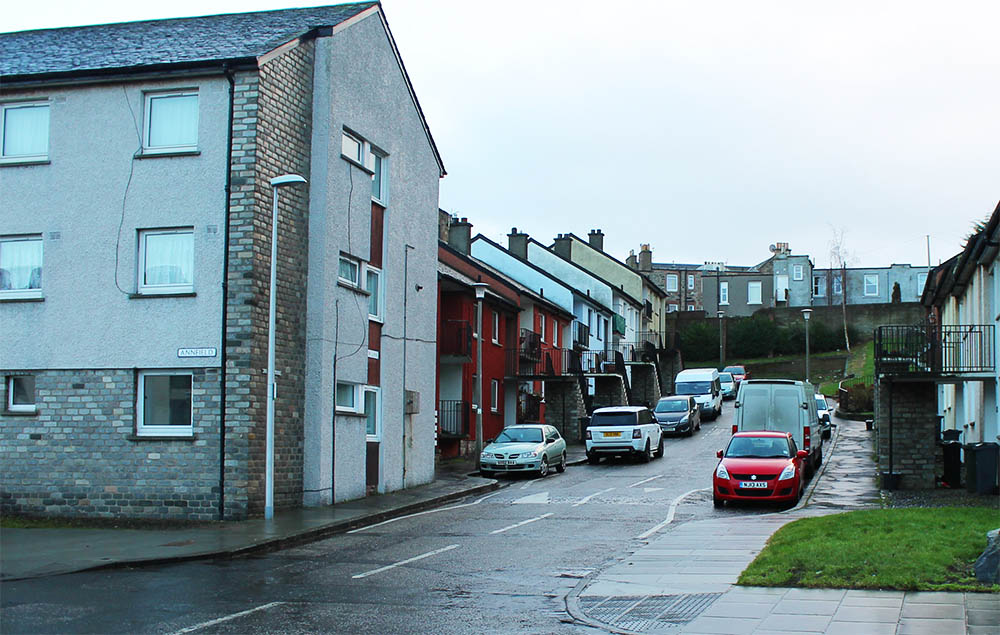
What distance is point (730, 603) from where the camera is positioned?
10.9m

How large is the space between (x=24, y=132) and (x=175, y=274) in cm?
465

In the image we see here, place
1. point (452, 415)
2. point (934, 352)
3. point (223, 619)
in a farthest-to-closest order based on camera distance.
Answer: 1. point (452, 415)
2. point (934, 352)
3. point (223, 619)

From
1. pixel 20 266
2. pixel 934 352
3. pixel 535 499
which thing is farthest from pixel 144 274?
pixel 934 352

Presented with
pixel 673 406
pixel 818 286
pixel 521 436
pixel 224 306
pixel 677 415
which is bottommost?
pixel 521 436

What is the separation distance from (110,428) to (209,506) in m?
2.57

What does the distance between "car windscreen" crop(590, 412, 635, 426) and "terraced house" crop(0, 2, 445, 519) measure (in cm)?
1496

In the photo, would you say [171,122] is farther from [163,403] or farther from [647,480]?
[647,480]

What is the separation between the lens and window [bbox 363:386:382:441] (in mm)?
24719

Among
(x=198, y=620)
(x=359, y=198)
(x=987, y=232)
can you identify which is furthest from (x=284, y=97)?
(x=987, y=232)

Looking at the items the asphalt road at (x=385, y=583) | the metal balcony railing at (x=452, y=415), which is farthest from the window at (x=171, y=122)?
the metal balcony railing at (x=452, y=415)

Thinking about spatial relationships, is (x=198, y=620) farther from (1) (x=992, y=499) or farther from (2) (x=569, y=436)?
(2) (x=569, y=436)

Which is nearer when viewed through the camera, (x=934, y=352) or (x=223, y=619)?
(x=223, y=619)

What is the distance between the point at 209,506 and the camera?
19.5 m

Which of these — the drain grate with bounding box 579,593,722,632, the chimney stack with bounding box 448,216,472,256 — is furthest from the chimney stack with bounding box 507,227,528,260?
the drain grate with bounding box 579,593,722,632
